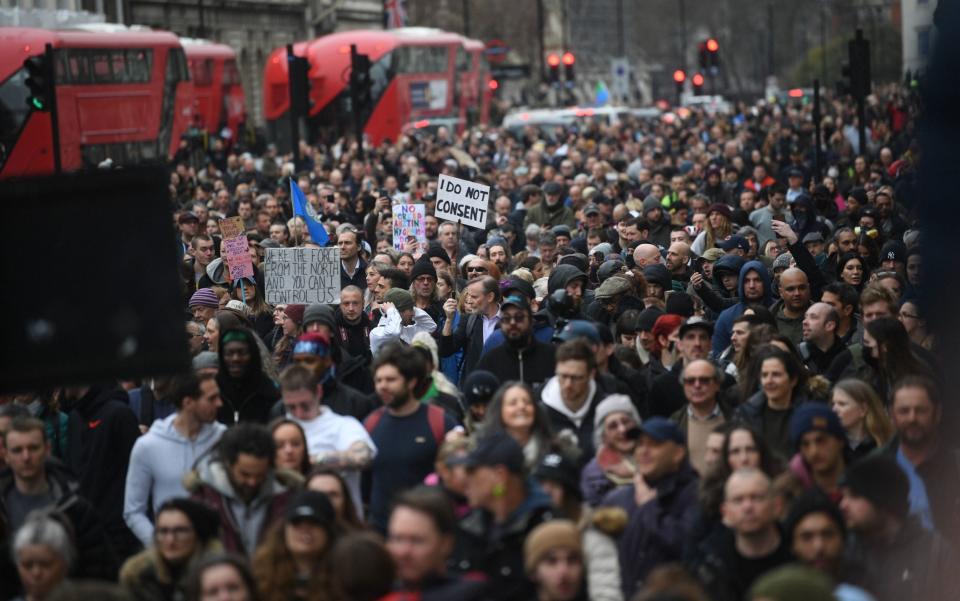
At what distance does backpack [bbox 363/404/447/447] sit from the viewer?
8.70 metres

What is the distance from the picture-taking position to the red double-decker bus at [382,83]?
4988cm

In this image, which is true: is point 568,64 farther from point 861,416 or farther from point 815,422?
point 815,422

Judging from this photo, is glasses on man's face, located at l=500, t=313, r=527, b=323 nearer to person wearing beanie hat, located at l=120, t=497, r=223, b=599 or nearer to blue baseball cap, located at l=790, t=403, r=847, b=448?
blue baseball cap, located at l=790, t=403, r=847, b=448

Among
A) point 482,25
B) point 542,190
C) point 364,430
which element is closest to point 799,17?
point 482,25

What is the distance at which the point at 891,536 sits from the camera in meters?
6.94

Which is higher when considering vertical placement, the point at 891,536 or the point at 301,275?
the point at 301,275

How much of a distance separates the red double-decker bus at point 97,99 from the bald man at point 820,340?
23145mm

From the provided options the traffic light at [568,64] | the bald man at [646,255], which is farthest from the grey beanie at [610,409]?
the traffic light at [568,64]

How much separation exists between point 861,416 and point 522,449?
81.6 inches

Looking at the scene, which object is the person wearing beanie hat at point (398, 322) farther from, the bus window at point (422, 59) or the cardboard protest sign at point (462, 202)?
the bus window at point (422, 59)

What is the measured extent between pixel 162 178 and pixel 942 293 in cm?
243

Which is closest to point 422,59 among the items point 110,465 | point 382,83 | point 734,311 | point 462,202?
point 382,83

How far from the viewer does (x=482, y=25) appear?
85438mm

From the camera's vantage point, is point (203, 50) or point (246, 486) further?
point (203, 50)
